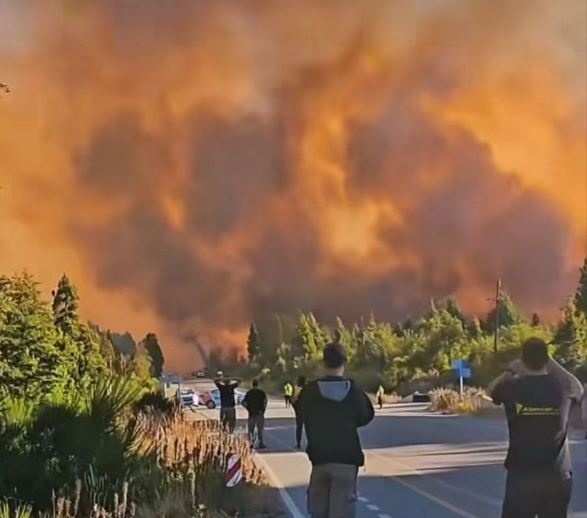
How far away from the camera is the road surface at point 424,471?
11297mm

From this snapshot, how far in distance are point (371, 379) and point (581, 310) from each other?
11.1 m

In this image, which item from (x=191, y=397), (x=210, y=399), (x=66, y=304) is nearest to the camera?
(x=66, y=304)

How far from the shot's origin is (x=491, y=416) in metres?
35.5

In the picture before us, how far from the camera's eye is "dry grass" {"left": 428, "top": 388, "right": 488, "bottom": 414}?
3784cm

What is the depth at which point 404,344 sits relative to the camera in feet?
216

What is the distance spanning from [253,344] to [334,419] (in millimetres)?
54078

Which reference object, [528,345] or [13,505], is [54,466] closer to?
[13,505]

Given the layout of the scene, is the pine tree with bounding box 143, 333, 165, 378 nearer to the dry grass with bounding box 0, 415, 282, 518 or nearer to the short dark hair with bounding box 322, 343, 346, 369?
the dry grass with bounding box 0, 415, 282, 518

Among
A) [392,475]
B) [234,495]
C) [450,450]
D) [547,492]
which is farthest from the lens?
[450,450]

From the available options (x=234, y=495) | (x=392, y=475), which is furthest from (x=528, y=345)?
(x=392, y=475)

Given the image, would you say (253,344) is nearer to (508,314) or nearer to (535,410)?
(508,314)

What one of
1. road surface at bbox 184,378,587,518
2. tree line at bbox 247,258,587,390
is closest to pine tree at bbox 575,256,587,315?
tree line at bbox 247,258,587,390

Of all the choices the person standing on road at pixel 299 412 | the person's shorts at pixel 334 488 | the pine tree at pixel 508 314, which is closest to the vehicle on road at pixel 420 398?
the pine tree at pixel 508 314

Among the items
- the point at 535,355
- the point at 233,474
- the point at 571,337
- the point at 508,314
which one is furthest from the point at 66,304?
the point at 508,314
